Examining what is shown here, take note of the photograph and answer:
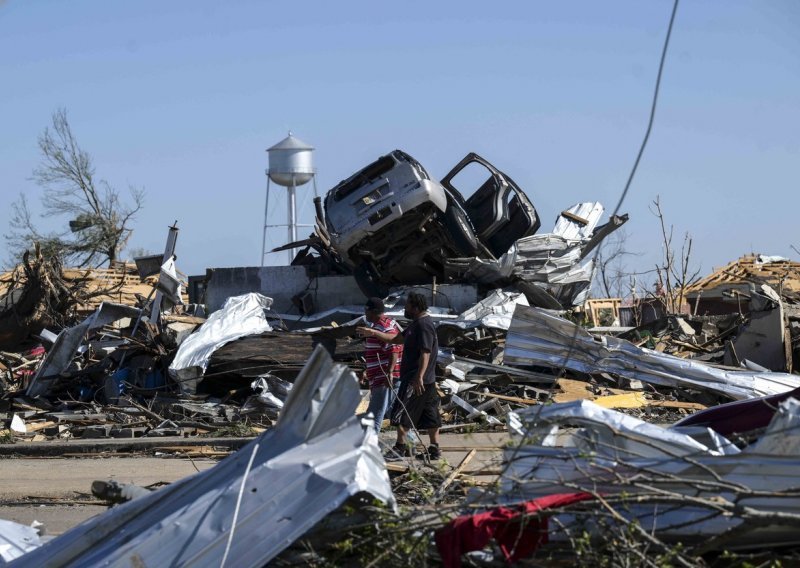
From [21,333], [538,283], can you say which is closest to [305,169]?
[21,333]

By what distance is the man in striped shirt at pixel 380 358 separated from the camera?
9805 mm

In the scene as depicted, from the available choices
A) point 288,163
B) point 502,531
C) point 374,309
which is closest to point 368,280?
point 374,309

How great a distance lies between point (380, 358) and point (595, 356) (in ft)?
16.9

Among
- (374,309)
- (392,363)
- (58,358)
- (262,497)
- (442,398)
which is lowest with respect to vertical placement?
(58,358)

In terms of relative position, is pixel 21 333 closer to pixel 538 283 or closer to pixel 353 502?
pixel 538 283

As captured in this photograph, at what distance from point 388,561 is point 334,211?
462 inches

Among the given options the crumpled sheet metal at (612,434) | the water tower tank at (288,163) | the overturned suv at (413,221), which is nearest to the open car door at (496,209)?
the overturned suv at (413,221)

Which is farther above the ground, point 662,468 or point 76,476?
point 662,468

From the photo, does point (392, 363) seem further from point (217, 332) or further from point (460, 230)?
point (460, 230)

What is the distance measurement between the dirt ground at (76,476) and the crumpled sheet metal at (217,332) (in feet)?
10.9

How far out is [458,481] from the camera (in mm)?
6238

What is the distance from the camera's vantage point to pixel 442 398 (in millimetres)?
13500

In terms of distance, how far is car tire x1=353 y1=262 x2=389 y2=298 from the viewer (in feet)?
55.8

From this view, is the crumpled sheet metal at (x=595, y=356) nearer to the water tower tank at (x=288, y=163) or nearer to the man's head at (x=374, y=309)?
the man's head at (x=374, y=309)
